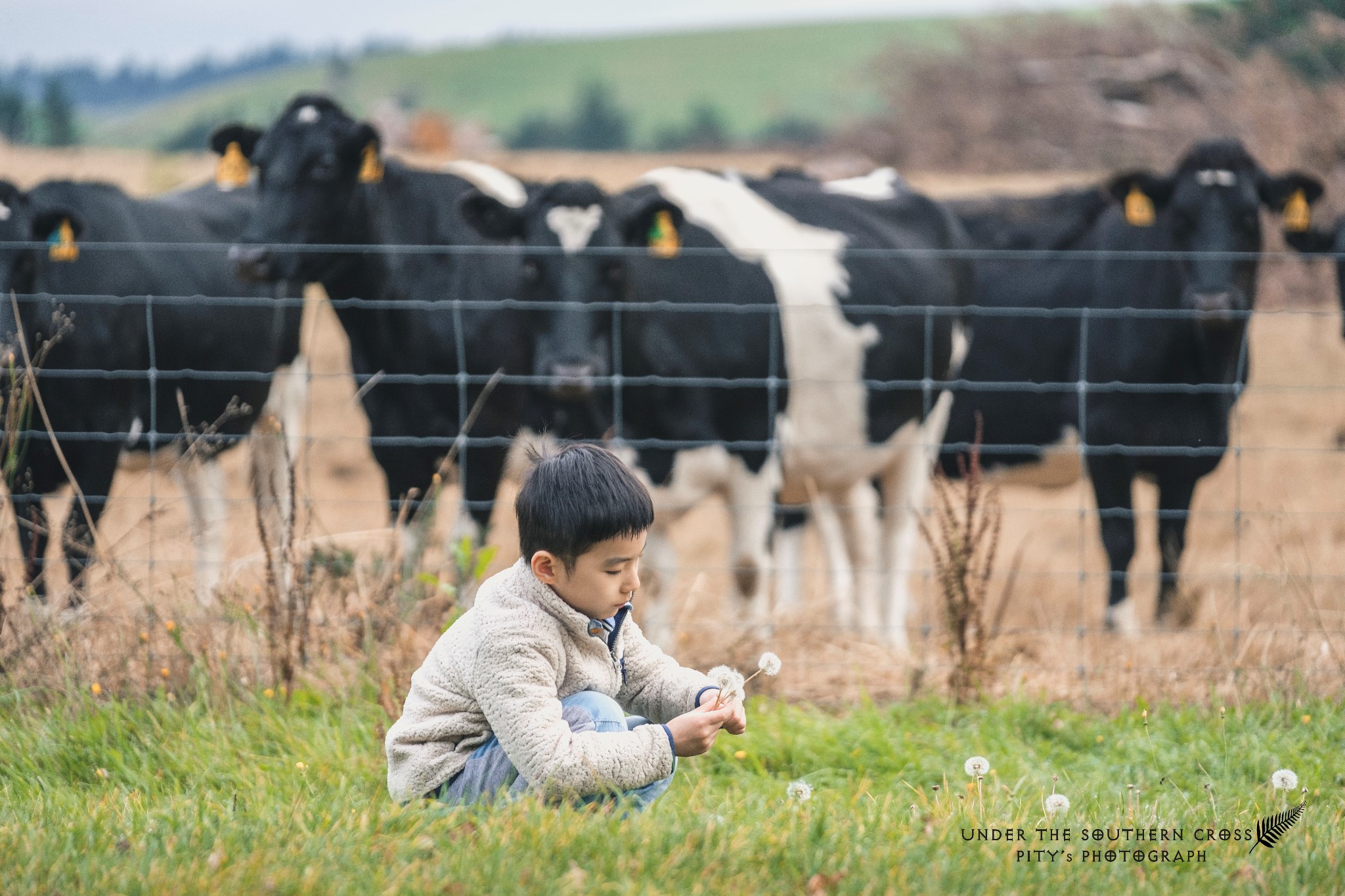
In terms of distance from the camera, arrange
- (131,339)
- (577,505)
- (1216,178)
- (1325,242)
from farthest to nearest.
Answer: (1325,242) < (1216,178) < (131,339) < (577,505)

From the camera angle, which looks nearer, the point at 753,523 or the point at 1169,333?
the point at 753,523

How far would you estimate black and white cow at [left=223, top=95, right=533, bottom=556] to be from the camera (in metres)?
5.76

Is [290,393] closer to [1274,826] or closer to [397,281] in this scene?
[397,281]

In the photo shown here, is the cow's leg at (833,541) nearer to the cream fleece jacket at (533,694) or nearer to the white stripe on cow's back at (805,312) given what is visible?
the white stripe on cow's back at (805,312)

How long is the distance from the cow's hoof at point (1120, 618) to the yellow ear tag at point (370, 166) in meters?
3.56

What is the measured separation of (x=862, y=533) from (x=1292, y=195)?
2453mm

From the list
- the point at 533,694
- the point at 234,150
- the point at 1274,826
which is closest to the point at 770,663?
the point at 533,694

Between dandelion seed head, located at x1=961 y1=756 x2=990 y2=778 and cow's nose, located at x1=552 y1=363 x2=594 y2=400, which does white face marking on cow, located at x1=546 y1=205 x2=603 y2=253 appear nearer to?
cow's nose, located at x1=552 y1=363 x2=594 y2=400

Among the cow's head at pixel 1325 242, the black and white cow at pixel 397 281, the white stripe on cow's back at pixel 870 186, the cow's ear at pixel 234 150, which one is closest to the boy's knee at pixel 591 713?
the black and white cow at pixel 397 281

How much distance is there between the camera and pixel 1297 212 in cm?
655

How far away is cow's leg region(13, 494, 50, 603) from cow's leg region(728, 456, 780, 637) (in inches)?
96.0

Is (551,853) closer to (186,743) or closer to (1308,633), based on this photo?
(186,743)

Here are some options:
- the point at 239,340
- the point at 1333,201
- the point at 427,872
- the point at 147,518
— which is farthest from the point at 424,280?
the point at 1333,201

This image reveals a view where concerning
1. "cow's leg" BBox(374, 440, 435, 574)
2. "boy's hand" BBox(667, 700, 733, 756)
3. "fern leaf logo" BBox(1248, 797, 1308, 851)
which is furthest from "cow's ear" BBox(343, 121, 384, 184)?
"fern leaf logo" BBox(1248, 797, 1308, 851)
